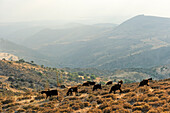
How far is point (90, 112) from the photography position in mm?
12812

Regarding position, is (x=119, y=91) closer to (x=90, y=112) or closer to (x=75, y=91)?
(x=75, y=91)

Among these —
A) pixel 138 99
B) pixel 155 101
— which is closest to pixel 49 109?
pixel 138 99

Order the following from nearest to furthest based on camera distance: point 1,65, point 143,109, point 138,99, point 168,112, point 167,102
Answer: point 168,112
point 143,109
point 167,102
point 138,99
point 1,65

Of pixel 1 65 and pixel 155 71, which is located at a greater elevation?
pixel 1 65

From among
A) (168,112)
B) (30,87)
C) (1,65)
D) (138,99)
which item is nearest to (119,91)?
(138,99)

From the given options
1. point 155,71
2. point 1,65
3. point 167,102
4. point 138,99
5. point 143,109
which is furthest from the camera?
point 155,71

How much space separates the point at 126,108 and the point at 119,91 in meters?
7.36

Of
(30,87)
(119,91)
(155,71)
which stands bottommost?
(155,71)

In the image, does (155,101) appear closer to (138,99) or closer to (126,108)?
(138,99)

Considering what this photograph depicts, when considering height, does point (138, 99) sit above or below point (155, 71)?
above

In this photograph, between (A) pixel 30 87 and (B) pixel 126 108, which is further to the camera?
(A) pixel 30 87

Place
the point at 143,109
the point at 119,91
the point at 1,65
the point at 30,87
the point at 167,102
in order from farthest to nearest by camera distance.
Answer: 1. the point at 1,65
2. the point at 30,87
3. the point at 119,91
4. the point at 167,102
5. the point at 143,109

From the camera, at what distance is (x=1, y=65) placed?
233 ft

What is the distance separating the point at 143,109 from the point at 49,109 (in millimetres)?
8256
